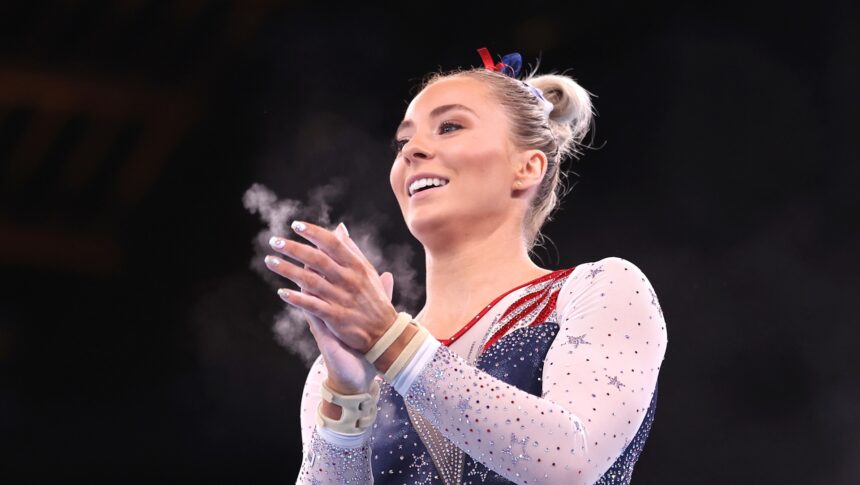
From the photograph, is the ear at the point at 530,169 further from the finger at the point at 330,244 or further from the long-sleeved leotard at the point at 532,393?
the finger at the point at 330,244

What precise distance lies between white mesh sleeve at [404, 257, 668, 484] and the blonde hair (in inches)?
17.9

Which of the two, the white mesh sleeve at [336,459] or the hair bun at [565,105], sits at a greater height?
the hair bun at [565,105]

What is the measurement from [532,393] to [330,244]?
1.32 ft

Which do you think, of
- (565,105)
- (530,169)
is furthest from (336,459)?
(565,105)

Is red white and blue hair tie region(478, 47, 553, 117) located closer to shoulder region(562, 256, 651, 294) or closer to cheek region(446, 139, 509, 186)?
cheek region(446, 139, 509, 186)

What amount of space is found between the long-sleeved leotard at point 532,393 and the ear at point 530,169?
24 cm

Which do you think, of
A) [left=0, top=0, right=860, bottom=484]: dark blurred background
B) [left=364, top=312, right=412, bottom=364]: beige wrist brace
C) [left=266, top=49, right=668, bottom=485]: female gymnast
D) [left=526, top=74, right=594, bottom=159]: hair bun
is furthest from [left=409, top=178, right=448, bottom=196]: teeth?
[left=0, top=0, right=860, bottom=484]: dark blurred background

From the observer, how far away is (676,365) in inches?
101

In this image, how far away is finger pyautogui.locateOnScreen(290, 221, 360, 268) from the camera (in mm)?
964

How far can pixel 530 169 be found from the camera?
1583mm

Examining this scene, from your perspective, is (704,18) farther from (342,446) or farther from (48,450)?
(48,450)

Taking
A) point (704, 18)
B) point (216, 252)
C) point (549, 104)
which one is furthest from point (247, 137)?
point (704, 18)

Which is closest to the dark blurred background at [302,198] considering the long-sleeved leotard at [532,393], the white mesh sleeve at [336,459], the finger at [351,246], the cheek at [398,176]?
the cheek at [398,176]

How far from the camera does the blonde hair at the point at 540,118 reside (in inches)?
63.2
